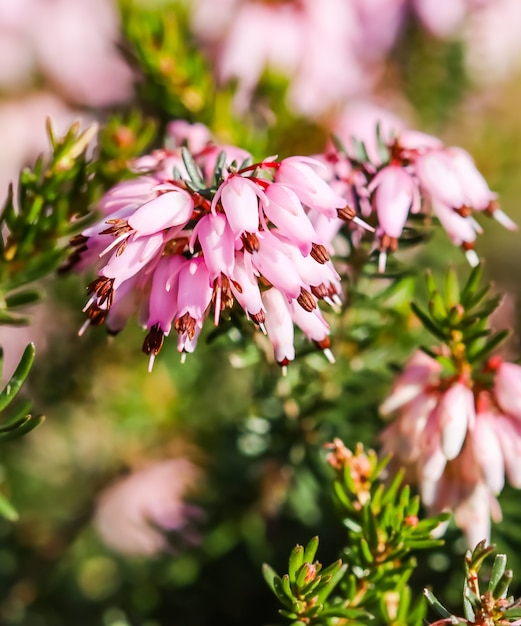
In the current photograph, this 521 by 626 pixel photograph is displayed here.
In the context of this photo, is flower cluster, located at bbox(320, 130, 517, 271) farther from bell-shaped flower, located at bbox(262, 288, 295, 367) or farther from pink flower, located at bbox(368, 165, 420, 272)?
bell-shaped flower, located at bbox(262, 288, 295, 367)

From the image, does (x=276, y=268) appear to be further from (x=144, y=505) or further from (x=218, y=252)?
(x=144, y=505)

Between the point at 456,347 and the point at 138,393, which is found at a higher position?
the point at 456,347

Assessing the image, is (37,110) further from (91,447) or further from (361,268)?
(361,268)

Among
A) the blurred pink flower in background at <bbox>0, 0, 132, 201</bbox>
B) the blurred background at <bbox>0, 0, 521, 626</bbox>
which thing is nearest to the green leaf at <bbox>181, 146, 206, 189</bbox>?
the blurred background at <bbox>0, 0, 521, 626</bbox>

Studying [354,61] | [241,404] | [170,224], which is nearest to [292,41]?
[354,61]

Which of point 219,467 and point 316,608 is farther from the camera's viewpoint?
point 219,467

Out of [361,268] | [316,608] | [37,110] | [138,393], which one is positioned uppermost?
[361,268]

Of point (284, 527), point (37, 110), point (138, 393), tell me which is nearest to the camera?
point (284, 527)
